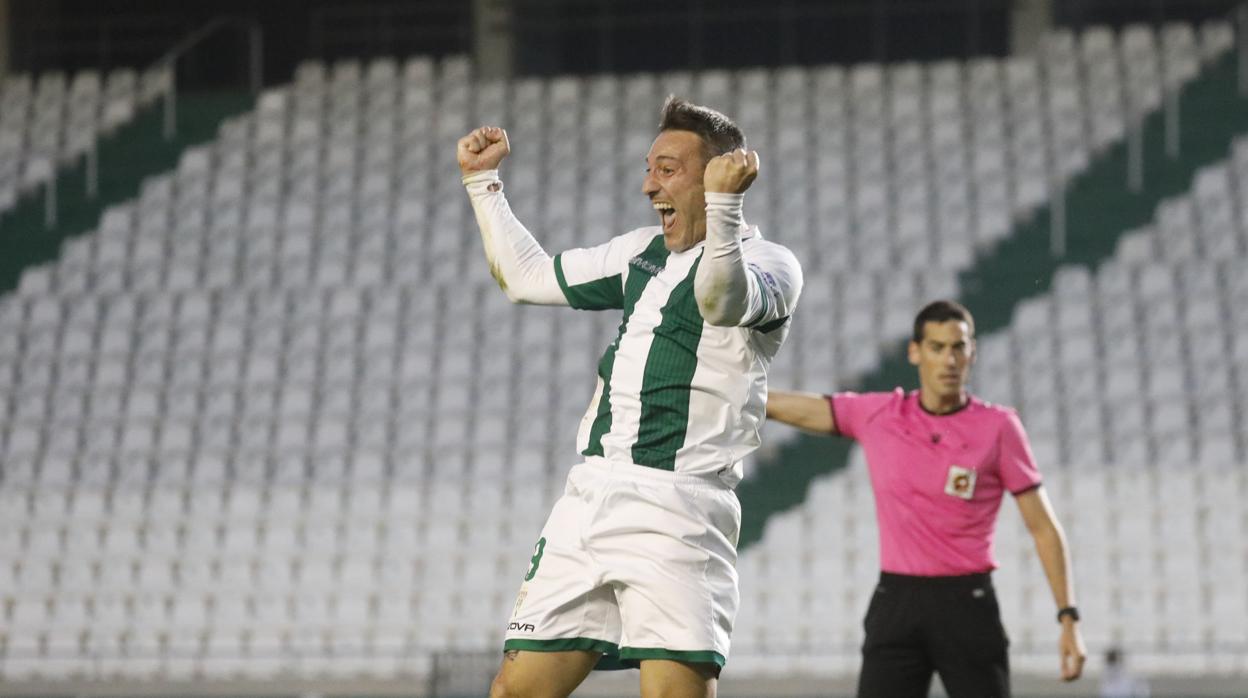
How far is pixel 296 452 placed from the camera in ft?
47.0

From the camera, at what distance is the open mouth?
12.8 feet

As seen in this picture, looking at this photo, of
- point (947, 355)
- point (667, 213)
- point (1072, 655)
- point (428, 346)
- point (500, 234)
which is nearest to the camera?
point (667, 213)

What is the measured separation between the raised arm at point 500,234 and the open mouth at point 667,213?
1.35 feet

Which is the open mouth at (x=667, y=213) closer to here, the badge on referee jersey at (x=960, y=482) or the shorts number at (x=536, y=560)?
the shorts number at (x=536, y=560)

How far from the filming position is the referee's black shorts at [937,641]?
207 inches

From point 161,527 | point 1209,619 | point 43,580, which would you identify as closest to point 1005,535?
point 1209,619

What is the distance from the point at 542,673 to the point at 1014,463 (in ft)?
7.31

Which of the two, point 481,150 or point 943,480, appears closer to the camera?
point 481,150

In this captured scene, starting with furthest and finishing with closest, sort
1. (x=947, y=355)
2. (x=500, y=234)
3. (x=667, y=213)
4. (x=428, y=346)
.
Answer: (x=428, y=346), (x=947, y=355), (x=500, y=234), (x=667, y=213)

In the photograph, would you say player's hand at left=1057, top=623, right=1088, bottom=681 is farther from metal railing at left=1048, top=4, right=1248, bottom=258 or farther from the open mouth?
metal railing at left=1048, top=4, right=1248, bottom=258

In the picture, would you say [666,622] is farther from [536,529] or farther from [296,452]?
[296,452]

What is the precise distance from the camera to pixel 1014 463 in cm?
550

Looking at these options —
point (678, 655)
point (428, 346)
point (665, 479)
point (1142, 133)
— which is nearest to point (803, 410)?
point (665, 479)

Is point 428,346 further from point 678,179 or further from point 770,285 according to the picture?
point 770,285
